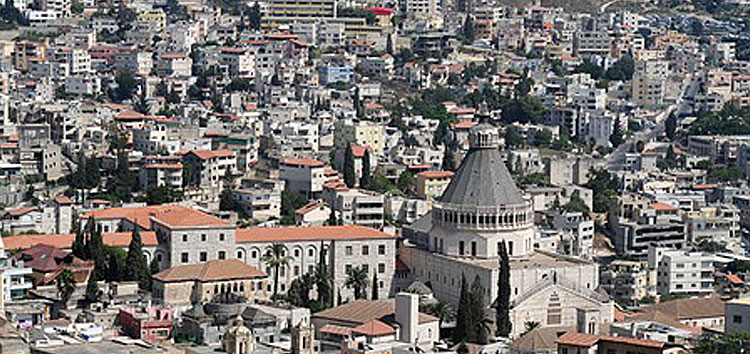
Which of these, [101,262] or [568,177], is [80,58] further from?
[101,262]

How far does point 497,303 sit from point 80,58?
53.9m

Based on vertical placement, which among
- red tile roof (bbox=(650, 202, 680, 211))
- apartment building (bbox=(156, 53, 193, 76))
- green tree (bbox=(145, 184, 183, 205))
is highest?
apartment building (bbox=(156, 53, 193, 76))

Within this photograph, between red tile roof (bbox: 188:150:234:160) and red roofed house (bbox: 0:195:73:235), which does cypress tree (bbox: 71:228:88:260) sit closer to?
red roofed house (bbox: 0:195:73:235)

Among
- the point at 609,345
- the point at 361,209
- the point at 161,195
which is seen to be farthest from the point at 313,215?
the point at 609,345

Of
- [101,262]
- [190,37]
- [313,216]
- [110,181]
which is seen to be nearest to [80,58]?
[190,37]

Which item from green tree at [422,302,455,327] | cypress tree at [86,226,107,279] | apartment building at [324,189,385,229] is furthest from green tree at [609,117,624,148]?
cypress tree at [86,226,107,279]

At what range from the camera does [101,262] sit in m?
63.4

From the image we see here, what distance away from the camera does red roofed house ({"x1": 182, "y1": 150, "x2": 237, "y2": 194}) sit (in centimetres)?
8250

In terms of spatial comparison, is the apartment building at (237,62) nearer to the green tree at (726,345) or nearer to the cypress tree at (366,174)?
the cypress tree at (366,174)

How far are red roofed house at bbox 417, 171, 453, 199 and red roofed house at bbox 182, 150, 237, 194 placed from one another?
7.90 m

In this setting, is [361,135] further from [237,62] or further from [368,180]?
[237,62]

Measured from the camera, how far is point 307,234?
2662 inches

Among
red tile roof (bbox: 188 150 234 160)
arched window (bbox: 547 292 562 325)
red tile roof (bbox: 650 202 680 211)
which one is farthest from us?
red tile roof (bbox: 650 202 680 211)

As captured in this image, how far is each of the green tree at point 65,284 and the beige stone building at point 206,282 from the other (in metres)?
2.76
